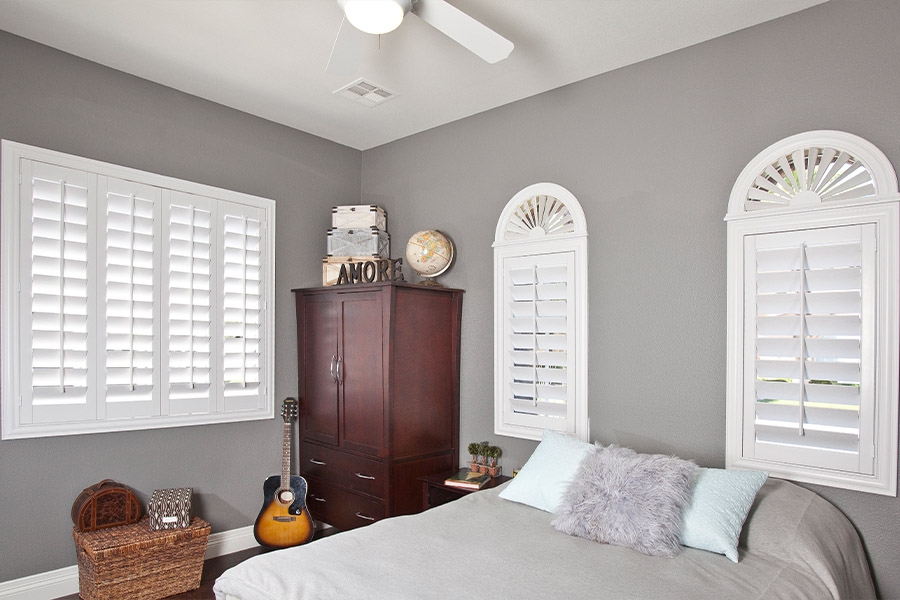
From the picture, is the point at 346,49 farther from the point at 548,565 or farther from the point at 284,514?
the point at 284,514

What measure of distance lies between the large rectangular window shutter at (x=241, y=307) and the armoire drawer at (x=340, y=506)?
67 centimetres

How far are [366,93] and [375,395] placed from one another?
1716mm

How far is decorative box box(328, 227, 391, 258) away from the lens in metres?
4.00

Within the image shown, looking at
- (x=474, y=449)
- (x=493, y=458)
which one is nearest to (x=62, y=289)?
(x=474, y=449)

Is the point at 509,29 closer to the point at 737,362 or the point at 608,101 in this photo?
the point at 608,101

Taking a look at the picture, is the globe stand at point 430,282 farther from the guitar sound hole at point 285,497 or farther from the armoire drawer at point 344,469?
the guitar sound hole at point 285,497

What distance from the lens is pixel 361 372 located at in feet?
11.4

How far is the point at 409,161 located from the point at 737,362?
248 centimetres

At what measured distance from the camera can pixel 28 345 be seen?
2.79m

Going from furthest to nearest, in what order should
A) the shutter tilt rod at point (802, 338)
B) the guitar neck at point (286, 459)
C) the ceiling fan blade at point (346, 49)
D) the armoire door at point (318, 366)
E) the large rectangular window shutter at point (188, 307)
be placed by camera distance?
the armoire door at point (318, 366) → the guitar neck at point (286, 459) → the large rectangular window shutter at point (188, 307) → the shutter tilt rod at point (802, 338) → the ceiling fan blade at point (346, 49)

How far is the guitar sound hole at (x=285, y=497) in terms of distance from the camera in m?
3.46

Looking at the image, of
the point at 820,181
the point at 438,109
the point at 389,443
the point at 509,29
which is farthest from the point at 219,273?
the point at 820,181

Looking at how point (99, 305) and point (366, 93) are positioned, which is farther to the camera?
point (366, 93)

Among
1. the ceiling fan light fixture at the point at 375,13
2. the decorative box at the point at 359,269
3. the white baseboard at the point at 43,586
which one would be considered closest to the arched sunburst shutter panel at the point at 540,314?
the decorative box at the point at 359,269
